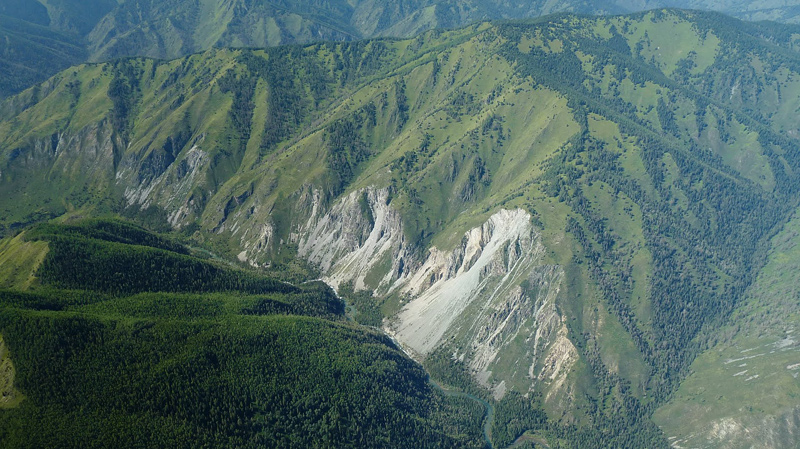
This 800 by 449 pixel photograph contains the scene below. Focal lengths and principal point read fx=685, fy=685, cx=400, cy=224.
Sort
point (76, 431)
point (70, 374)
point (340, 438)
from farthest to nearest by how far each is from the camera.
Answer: point (340, 438) < point (70, 374) < point (76, 431)

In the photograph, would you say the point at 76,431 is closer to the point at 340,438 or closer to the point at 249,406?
the point at 249,406

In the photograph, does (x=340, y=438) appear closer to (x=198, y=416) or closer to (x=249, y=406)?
(x=249, y=406)

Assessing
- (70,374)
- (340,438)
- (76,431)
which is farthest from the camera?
(340,438)

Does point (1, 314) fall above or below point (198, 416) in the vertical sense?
above

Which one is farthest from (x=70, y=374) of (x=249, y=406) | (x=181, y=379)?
(x=249, y=406)

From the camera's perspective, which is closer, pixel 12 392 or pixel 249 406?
pixel 12 392

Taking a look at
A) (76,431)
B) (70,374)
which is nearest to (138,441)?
(76,431)

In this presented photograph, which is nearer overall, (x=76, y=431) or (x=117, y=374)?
(x=76, y=431)

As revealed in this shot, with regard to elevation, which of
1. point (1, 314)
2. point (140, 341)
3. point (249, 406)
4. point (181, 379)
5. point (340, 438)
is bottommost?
point (340, 438)

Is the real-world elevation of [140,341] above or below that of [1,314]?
below
